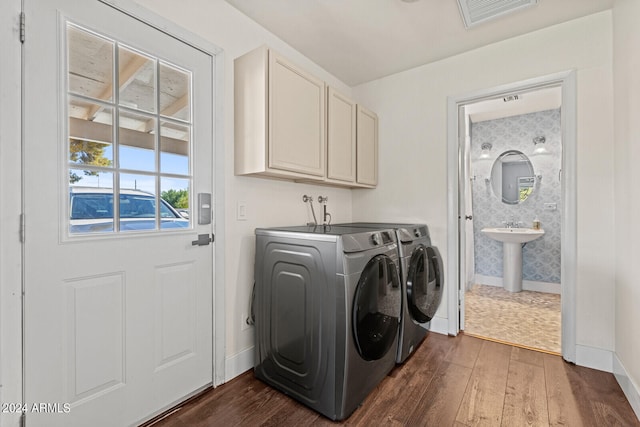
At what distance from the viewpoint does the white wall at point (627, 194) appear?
1561 mm

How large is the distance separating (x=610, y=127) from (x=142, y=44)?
2.95m

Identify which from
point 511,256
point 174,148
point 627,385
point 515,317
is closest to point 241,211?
point 174,148

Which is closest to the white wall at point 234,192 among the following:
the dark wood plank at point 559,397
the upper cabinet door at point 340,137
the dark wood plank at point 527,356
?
the upper cabinet door at point 340,137

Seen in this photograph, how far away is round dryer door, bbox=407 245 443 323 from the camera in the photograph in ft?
6.87

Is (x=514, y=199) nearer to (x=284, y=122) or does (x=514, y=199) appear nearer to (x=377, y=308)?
(x=377, y=308)

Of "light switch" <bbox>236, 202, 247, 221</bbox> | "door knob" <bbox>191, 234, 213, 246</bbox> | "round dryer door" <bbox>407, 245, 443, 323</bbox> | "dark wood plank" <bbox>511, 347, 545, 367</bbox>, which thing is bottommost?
"dark wood plank" <bbox>511, 347, 545, 367</bbox>

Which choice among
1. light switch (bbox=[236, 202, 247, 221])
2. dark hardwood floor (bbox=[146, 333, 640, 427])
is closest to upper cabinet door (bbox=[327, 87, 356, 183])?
light switch (bbox=[236, 202, 247, 221])

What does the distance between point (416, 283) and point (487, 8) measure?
1.95 metres

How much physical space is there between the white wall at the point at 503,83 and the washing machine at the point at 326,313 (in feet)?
3.58

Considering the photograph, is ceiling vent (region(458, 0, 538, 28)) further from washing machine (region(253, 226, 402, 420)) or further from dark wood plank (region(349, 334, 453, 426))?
dark wood plank (region(349, 334, 453, 426))

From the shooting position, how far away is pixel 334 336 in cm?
147

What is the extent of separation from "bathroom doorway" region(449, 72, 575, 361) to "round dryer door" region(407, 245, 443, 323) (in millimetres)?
218

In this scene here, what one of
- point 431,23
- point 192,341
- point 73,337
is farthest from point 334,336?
point 431,23

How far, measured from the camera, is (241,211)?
196cm
